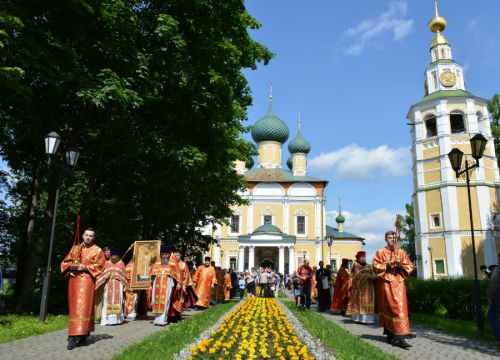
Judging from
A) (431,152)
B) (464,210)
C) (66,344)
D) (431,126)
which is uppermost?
(431,126)

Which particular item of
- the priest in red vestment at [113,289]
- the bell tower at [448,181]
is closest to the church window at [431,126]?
the bell tower at [448,181]

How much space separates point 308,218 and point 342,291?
117 feet

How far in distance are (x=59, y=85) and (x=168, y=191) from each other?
624cm

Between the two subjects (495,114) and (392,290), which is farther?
(495,114)

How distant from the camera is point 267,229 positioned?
46000 millimetres

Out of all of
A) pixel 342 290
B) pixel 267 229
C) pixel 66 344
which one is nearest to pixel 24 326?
pixel 66 344

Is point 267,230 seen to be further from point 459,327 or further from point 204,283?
point 459,327

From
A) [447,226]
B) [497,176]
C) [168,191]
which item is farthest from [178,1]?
[497,176]

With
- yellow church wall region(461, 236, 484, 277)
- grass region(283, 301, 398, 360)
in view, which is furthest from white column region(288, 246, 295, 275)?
grass region(283, 301, 398, 360)

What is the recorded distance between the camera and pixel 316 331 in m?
7.99

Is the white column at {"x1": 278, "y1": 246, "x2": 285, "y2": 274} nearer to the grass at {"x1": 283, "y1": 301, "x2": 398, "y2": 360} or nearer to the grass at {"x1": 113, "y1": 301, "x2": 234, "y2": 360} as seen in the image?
the grass at {"x1": 283, "y1": 301, "x2": 398, "y2": 360}

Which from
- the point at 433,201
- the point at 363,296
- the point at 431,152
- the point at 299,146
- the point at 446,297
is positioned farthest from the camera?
the point at 299,146

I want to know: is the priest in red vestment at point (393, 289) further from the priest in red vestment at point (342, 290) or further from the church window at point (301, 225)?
the church window at point (301, 225)

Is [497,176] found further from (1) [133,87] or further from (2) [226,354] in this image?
(2) [226,354]
